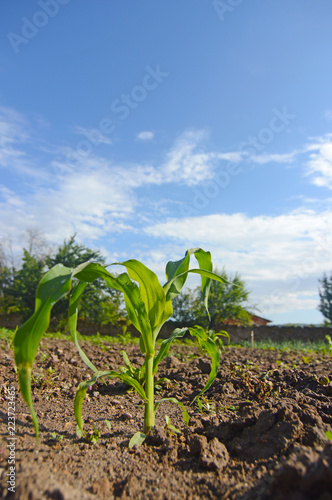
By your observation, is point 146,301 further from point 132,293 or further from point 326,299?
Result: point 326,299

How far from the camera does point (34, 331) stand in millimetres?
1433

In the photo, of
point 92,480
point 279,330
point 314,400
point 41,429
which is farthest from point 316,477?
point 279,330

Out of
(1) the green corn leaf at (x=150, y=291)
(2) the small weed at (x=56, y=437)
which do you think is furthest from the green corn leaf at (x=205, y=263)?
(2) the small weed at (x=56, y=437)

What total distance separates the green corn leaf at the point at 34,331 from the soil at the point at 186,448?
351 millimetres

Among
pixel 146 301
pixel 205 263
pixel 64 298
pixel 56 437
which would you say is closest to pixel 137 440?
pixel 56 437

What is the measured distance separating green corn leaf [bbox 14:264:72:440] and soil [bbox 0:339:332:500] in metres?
0.35

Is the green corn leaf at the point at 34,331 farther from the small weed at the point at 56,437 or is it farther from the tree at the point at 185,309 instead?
the tree at the point at 185,309

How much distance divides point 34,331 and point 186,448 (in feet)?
3.54

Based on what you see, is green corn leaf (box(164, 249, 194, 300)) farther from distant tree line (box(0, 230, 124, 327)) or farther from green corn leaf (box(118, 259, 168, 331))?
distant tree line (box(0, 230, 124, 327))

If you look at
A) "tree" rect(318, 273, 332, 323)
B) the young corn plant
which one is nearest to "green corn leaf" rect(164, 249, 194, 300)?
the young corn plant

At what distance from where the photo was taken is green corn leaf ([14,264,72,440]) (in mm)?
1412

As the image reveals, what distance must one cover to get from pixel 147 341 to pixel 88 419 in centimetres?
95

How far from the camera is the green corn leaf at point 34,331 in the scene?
1.41m

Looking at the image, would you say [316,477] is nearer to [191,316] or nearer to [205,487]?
[205,487]
